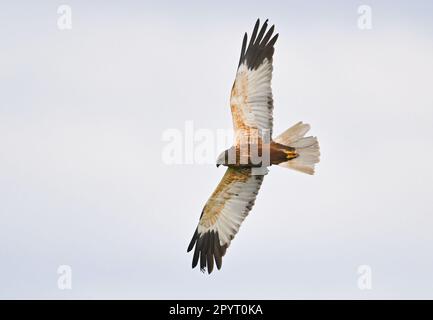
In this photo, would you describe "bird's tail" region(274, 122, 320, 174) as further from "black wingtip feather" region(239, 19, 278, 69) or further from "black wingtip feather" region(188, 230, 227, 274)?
"black wingtip feather" region(188, 230, 227, 274)

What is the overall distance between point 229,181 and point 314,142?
1369 millimetres

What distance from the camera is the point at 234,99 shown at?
1423 cm

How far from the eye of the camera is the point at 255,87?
14.1 meters

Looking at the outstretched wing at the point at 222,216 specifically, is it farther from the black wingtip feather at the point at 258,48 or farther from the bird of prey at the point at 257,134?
the black wingtip feather at the point at 258,48

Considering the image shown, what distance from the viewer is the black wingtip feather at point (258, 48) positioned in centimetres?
1427

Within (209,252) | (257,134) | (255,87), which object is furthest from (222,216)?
(255,87)

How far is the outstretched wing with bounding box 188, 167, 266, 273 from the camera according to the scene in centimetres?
1466

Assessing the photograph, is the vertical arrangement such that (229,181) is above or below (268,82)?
below

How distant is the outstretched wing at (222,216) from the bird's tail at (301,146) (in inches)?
26.7

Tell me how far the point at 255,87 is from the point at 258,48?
0.61m

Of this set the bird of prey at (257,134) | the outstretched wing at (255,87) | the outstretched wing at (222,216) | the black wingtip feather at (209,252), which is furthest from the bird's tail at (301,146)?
the black wingtip feather at (209,252)
